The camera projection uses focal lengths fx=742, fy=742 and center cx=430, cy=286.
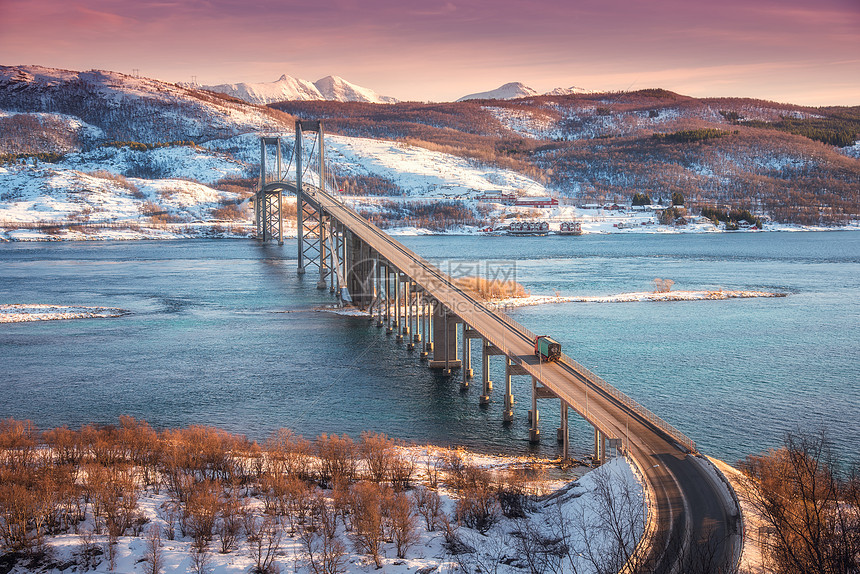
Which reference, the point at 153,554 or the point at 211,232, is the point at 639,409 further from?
the point at 211,232

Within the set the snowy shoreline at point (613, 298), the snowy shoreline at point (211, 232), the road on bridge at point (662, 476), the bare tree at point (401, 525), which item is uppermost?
the snowy shoreline at point (211, 232)

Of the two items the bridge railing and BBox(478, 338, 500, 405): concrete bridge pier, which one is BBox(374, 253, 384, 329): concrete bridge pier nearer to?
BBox(478, 338, 500, 405): concrete bridge pier

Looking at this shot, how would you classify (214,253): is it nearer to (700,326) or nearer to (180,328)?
(180,328)

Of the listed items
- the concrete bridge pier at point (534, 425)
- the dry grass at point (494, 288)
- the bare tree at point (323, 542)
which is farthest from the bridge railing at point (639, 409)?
the dry grass at point (494, 288)

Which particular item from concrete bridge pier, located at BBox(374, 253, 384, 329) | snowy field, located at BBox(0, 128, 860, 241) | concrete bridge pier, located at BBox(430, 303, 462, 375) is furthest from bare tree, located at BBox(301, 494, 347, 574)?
snowy field, located at BBox(0, 128, 860, 241)

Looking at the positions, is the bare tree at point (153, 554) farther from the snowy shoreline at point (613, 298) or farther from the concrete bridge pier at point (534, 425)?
the snowy shoreline at point (613, 298)

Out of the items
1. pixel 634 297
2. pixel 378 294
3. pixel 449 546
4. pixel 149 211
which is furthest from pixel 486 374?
pixel 149 211

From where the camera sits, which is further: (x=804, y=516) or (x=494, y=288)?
(x=494, y=288)
